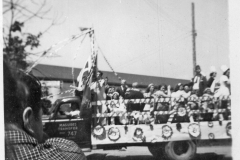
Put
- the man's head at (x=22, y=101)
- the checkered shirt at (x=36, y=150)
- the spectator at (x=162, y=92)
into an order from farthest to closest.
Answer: the spectator at (x=162, y=92) < the man's head at (x=22, y=101) < the checkered shirt at (x=36, y=150)

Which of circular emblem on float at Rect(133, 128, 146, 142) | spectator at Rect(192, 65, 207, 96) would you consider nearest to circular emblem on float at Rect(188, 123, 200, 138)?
spectator at Rect(192, 65, 207, 96)

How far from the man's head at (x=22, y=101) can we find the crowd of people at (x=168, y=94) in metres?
0.63

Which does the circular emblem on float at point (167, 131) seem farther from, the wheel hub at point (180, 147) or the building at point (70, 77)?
the building at point (70, 77)

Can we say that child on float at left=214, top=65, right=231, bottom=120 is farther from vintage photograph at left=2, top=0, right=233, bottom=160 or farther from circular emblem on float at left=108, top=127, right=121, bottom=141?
circular emblem on float at left=108, top=127, right=121, bottom=141

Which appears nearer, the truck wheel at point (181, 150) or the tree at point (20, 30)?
the tree at point (20, 30)

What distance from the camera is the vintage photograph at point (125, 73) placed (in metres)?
3.03

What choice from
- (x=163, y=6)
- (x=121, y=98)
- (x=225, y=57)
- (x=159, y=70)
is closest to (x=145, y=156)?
(x=121, y=98)

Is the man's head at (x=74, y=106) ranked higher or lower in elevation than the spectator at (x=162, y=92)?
lower

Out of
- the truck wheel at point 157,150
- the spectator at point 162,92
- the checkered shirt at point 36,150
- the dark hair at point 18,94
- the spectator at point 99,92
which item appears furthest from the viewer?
the truck wheel at point 157,150

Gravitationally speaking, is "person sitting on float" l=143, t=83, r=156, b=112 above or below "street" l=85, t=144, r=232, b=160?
above

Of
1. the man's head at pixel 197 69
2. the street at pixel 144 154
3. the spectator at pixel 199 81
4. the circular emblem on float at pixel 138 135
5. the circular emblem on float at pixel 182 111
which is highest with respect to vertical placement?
the man's head at pixel 197 69

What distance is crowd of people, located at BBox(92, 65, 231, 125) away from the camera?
327cm

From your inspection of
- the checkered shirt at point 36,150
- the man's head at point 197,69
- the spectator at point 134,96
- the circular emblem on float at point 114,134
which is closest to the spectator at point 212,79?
the man's head at point 197,69

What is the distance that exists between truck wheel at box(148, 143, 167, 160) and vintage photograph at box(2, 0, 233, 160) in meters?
0.01
